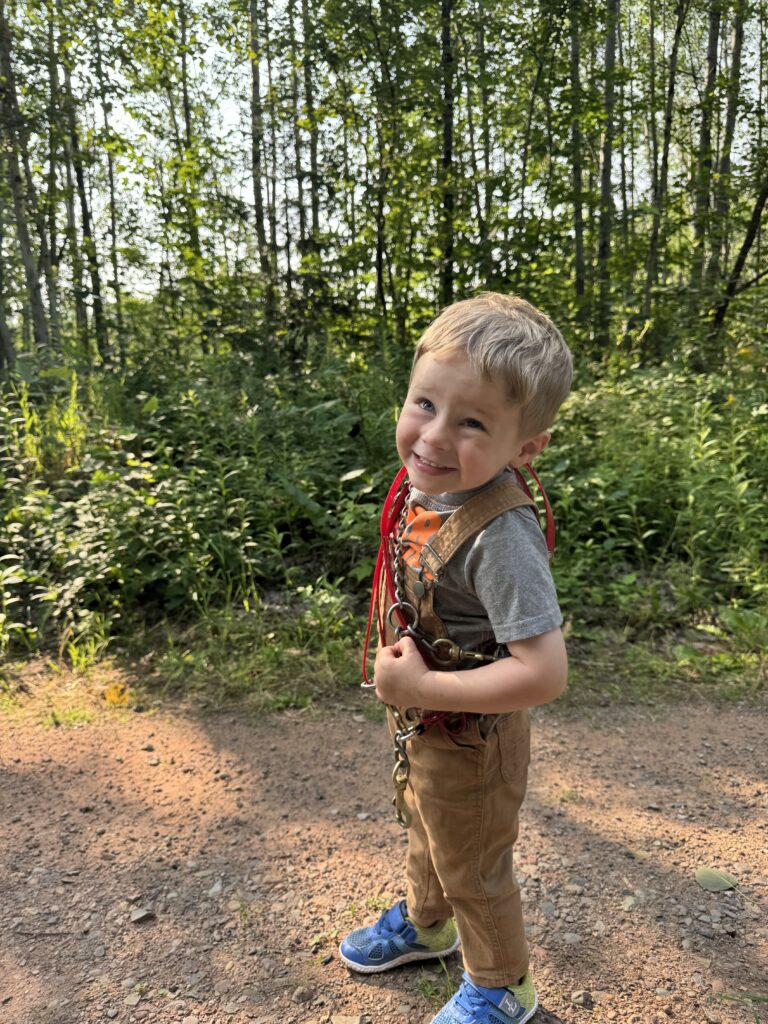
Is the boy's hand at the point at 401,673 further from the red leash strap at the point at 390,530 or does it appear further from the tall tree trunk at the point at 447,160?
the tall tree trunk at the point at 447,160

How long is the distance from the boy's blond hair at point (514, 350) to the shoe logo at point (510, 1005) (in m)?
1.37

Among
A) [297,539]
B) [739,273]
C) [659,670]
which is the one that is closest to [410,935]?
[659,670]

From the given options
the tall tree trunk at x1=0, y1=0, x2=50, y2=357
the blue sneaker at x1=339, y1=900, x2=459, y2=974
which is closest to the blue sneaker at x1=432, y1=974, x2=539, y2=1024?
the blue sneaker at x1=339, y1=900, x2=459, y2=974

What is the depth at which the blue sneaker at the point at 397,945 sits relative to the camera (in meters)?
1.97

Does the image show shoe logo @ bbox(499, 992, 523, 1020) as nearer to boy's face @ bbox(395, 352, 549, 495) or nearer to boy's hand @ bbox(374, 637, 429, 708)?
boy's hand @ bbox(374, 637, 429, 708)

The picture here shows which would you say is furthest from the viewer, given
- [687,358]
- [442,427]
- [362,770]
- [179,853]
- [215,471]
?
[687,358]

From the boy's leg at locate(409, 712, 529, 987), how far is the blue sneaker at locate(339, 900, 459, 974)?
1.11 feet

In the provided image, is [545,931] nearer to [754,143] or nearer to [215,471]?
[215,471]

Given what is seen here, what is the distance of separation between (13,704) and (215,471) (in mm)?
2071

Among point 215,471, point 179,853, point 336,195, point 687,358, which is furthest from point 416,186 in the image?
point 179,853

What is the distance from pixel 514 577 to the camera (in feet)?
4.23

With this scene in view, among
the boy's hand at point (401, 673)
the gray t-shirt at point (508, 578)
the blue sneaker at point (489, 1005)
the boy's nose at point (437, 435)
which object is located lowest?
the blue sneaker at point (489, 1005)

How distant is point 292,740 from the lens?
10.6 ft

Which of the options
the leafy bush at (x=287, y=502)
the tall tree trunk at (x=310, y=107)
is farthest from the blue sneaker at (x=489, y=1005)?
the tall tree trunk at (x=310, y=107)
